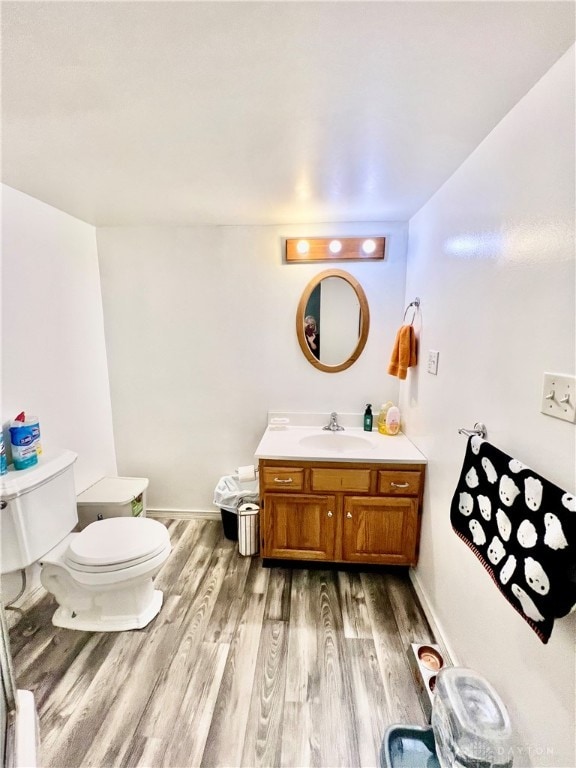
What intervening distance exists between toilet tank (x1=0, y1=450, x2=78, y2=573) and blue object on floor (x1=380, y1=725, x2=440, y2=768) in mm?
1637

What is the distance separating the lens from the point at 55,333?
1.92 meters

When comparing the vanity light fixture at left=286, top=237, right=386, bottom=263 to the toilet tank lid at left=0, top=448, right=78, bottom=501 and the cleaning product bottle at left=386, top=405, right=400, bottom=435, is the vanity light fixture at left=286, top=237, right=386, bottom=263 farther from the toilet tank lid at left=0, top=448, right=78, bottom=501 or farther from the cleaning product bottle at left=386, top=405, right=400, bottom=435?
the toilet tank lid at left=0, top=448, right=78, bottom=501

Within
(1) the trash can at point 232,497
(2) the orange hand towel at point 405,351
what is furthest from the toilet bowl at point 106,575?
(2) the orange hand towel at point 405,351

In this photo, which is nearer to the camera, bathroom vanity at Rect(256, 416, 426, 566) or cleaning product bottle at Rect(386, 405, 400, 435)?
bathroom vanity at Rect(256, 416, 426, 566)

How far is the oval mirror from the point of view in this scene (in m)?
2.20

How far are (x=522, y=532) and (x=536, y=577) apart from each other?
11 cm

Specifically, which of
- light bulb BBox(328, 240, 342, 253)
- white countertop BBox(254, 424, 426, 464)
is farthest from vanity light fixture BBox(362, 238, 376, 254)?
white countertop BBox(254, 424, 426, 464)

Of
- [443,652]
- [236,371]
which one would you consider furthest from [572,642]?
[236,371]

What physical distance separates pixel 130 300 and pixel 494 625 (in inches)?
103

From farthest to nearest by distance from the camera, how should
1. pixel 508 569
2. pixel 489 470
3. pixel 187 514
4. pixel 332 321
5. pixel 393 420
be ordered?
pixel 187 514 < pixel 332 321 < pixel 393 420 < pixel 489 470 < pixel 508 569

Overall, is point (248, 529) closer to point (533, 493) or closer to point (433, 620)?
point (433, 620)

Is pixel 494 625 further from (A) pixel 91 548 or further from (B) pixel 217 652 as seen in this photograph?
(A) pixel 91 548

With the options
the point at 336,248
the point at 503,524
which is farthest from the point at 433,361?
the point at 336,248

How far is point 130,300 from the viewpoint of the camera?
90.7 inches
